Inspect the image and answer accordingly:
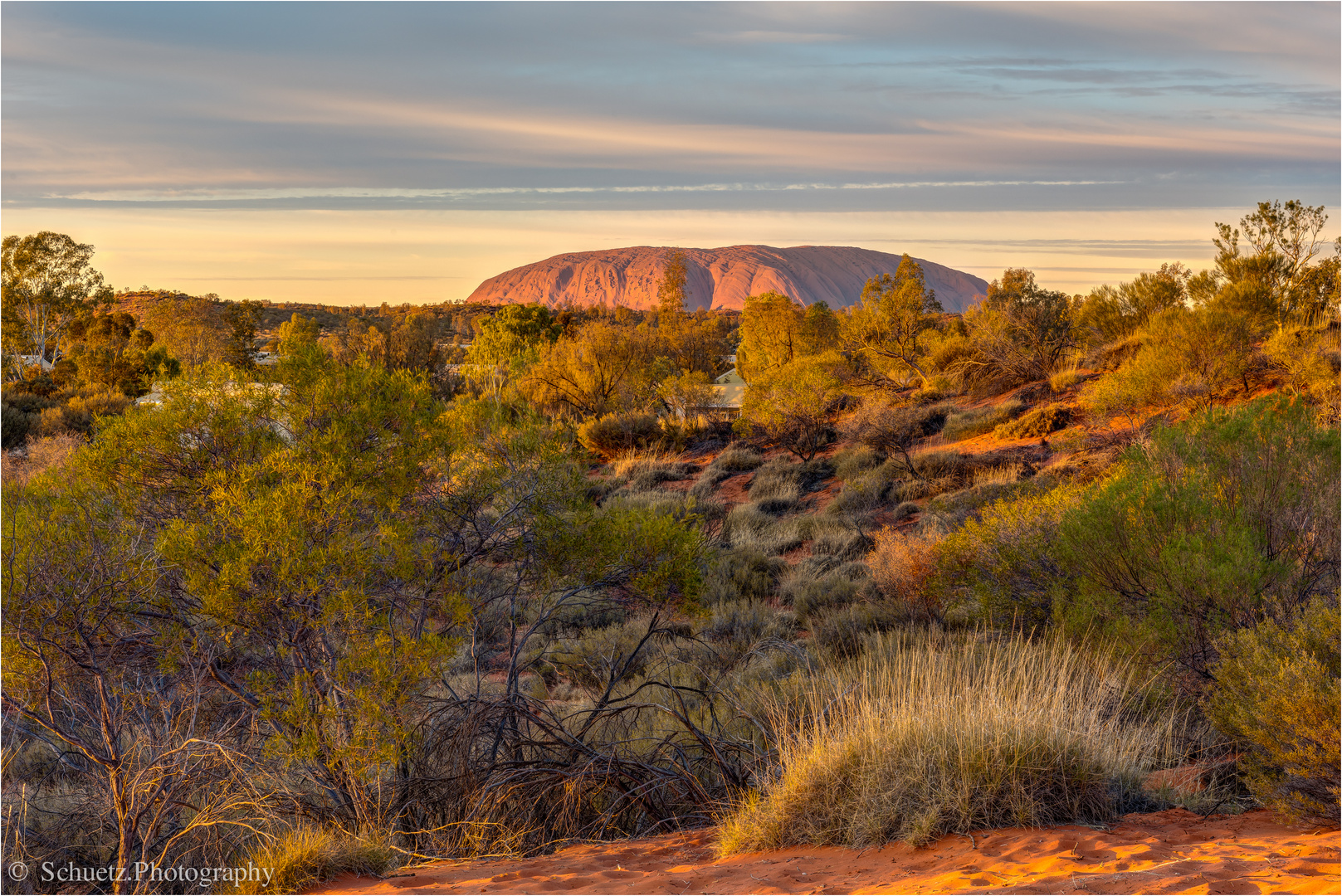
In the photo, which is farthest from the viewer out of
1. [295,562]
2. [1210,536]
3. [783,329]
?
[783,329]

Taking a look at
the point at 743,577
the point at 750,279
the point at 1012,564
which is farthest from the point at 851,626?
→ the point at 750,279

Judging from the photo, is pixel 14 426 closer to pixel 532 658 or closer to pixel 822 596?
pixel 822 596

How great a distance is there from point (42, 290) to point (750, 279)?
434 ft

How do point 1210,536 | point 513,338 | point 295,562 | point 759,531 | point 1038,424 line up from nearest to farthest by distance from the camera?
point 295,562
point 1210,536
point 759,531
point 1038,424
point 513,338

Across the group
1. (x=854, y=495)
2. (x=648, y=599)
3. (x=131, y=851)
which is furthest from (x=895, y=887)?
(x=854, y=495)

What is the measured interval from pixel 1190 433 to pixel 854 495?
11463mm

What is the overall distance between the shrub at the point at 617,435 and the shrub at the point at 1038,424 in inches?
429

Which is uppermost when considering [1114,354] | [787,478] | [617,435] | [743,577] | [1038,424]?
[1114,354]

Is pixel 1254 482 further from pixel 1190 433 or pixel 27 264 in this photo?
pixel 27 264

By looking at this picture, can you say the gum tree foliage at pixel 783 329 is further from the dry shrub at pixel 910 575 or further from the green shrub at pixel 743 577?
the dry shrub at pixel 910 575

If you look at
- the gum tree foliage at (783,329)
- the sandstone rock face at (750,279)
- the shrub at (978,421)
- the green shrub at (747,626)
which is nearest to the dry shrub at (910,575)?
the green shrub at (747,626)

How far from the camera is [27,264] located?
44.7m

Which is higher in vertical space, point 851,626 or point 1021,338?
point 1021,338

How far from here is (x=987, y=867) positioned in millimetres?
4188
